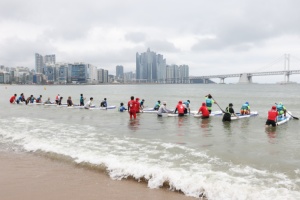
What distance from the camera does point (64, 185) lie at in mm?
6746

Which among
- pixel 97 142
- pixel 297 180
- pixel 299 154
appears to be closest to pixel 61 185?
pixel 97 142

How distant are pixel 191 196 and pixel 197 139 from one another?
6.14 metres

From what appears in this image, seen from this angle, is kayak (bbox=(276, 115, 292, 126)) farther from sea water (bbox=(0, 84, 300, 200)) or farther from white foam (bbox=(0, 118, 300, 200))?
white foam (bbox=(0, 118, 300, 200))

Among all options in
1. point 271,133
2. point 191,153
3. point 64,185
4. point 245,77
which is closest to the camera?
point 64,185

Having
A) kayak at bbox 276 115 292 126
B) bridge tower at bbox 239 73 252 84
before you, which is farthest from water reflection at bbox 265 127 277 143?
bridge tower at bbox 239 73 252 84

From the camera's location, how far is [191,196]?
20.3 feet

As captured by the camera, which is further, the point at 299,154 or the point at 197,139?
the point at 197,139

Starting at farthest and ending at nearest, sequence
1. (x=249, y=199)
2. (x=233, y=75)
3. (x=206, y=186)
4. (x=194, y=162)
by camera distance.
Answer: (x=233, y=75) → (x=194, y=162) → (x=206, y=186) → (x=249, y=199)

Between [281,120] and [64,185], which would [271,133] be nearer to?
[281,120]

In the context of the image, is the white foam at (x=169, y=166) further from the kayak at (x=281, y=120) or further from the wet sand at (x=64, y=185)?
the kayak at (x=281, y=120)

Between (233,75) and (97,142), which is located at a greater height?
(233,75)

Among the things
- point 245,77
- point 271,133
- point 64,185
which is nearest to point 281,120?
point 271,133

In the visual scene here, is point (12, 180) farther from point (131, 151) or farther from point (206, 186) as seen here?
point (206, 186)

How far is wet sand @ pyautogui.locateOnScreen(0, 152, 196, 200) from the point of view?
609 centimetres
